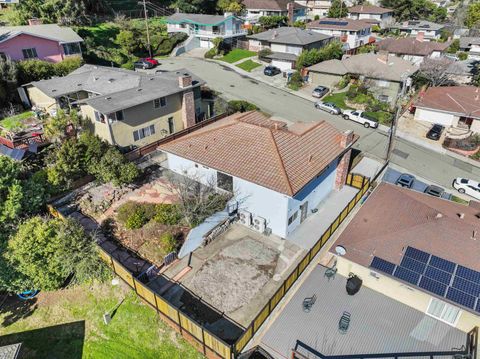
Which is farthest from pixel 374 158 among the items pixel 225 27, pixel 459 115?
pixel 225 27

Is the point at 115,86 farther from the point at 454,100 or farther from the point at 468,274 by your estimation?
the point at 454,100

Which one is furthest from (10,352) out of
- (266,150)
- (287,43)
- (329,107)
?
(287,43)

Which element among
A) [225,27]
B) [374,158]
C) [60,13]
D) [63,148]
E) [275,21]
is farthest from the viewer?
[275,21]

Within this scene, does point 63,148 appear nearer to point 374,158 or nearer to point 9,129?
point 9,129

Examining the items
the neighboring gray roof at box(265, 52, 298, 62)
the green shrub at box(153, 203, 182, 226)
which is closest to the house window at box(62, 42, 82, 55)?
the neighboring gray roof at box(265, 52, 298, 62)

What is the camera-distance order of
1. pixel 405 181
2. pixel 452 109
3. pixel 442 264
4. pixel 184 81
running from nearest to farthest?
pixel 442 264, pixel 405 181, pixel 184 81, pixel 452 109

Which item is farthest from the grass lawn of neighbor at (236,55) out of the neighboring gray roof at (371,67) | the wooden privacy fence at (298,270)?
the wooden privacy fence at (298,270)

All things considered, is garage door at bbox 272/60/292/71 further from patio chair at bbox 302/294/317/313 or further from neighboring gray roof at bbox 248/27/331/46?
patio chair at bbox 302/294/317/313
